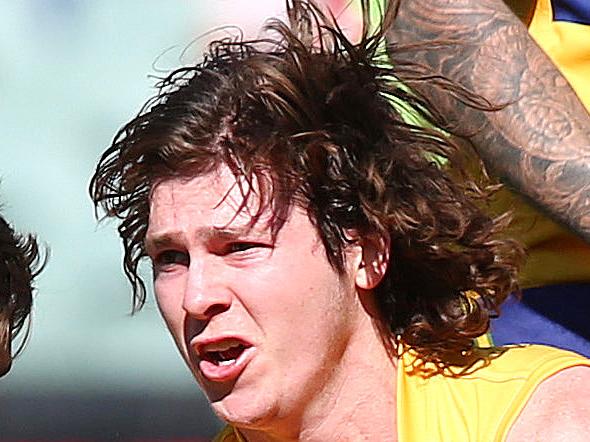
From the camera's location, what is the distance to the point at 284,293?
167 centimetres

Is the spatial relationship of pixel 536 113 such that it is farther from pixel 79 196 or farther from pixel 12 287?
pixel 79 196

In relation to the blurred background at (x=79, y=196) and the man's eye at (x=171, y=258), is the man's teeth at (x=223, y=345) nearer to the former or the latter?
the man's eye at (x=171, y=258)

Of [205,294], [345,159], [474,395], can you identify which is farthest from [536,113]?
[205,294]

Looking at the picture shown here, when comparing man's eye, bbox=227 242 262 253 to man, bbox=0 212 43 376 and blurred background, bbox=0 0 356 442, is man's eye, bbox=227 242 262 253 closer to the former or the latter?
man, bbox=0 212 43 376

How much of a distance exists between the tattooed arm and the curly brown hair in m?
0.03

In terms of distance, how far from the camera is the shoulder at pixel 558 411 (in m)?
1.66

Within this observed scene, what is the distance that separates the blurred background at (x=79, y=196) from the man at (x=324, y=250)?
4.80 feet

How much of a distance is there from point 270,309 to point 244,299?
0.03 metres

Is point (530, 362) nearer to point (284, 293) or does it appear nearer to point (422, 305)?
point (422, 305)

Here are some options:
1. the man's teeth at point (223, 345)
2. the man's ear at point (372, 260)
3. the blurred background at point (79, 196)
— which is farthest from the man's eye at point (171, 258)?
the blurred background at point (79, 196)

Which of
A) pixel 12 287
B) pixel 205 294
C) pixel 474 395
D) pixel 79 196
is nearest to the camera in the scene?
pixel 205 294

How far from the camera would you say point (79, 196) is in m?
3.38

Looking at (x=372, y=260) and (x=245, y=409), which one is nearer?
(x=245, y=409)

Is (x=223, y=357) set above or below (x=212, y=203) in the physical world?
below
